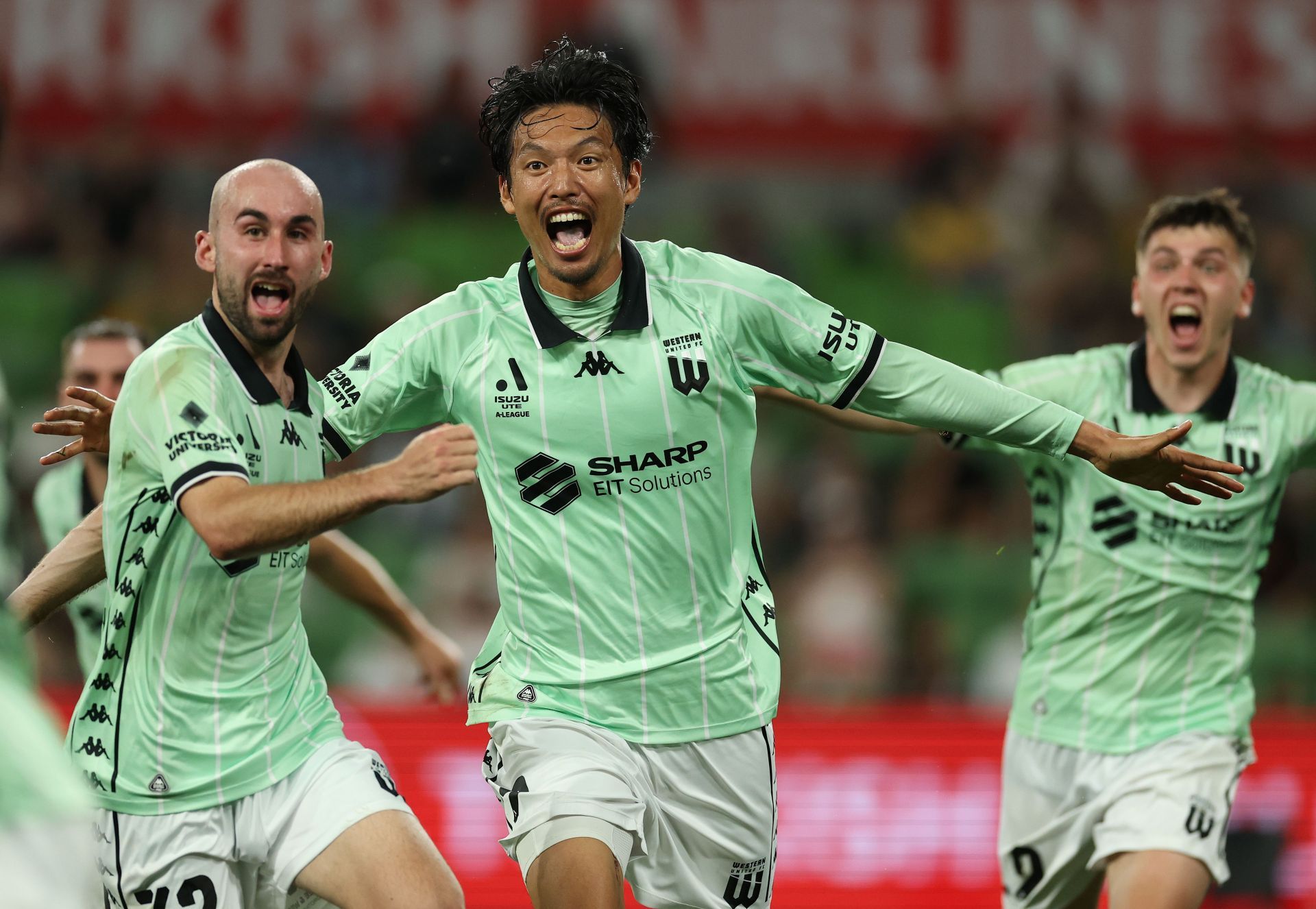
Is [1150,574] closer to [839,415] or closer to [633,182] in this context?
[839,415]

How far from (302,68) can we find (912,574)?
588 centimetres

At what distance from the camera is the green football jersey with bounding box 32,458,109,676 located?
573cm

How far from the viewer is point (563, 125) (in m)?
4.62

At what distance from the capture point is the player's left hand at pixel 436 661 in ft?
18.2

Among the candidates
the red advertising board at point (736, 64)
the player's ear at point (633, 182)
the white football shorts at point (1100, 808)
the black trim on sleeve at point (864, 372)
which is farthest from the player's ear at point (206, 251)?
the red advertising board at point (736, 64)

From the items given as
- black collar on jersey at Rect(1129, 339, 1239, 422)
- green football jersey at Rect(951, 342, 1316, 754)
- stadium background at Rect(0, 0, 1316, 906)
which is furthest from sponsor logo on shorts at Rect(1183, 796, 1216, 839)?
stadium background at Rect(0, 0, 1316, 906)

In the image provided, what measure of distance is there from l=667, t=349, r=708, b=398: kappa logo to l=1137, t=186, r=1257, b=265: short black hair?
1955mm

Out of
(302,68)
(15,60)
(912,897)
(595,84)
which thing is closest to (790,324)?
(595,84)

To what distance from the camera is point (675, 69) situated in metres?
12.5

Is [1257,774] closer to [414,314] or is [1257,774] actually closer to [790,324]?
[790,324]

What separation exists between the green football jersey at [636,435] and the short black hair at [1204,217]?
1.33m

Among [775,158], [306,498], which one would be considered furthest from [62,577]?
[775,158]

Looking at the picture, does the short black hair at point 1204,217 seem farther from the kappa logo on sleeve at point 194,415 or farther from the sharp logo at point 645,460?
the kappa logo on sleeve at point 194,415

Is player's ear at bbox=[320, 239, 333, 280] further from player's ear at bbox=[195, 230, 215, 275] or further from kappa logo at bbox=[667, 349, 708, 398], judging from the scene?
kappa logo at bbox=[667, 349, 708, 398]
